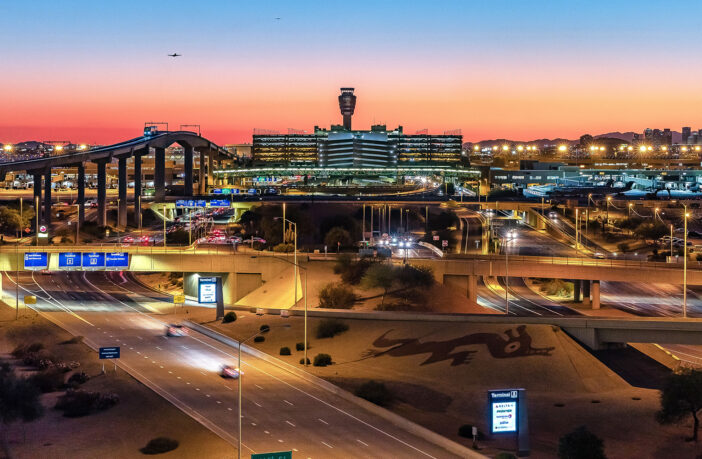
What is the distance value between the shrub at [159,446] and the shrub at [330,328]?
21369 mm

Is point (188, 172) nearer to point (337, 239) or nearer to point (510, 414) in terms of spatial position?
point (337, 239)

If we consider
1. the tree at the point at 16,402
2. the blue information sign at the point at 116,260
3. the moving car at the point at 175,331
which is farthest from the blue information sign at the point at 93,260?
the tree at the point at 16,402

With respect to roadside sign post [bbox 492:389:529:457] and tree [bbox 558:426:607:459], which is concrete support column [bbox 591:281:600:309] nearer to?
roadside sign post [bbox 492:389:529:457]

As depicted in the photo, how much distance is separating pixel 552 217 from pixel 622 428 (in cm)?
9474

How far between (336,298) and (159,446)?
1245 inches

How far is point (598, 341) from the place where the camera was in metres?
52.5

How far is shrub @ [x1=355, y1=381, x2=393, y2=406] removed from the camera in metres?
39.9

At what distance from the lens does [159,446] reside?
107 ft

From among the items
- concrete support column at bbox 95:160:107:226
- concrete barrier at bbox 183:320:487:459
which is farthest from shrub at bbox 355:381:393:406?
concrete support column at bbox 95:160:107:226

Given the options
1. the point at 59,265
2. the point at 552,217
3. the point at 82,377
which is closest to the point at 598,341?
the point at 82,377

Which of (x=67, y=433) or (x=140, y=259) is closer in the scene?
(x=67, y=433)

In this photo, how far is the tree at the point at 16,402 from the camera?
3400 cm

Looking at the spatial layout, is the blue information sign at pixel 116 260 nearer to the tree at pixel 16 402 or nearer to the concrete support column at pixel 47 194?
the tree at pixel 16 402

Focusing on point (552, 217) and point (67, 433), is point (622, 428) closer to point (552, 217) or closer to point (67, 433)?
point (67, 433)
